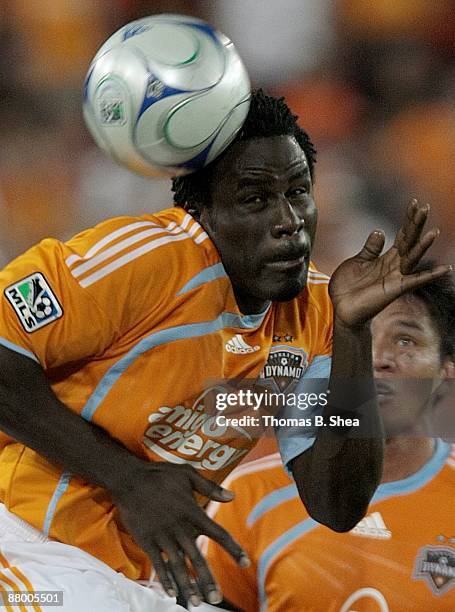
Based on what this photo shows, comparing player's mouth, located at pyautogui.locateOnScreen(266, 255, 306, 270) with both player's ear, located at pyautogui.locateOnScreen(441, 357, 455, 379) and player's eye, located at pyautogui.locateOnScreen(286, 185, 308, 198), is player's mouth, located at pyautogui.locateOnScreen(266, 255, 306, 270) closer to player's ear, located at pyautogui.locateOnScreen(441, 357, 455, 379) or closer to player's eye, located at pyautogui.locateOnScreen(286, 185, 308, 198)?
player's eye, located at pyautogui.locateOnScreen(286, 185, 308, 198)

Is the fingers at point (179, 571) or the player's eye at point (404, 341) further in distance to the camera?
the player's eye at point (404, 341)

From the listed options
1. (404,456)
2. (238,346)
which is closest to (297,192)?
(238,346)

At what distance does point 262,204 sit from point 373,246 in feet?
0.66

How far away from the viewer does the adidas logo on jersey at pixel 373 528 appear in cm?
175

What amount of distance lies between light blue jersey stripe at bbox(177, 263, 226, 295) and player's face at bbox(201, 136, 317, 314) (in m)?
0.04

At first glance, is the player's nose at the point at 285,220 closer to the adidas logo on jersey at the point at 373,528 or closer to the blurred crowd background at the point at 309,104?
the blurred crowd background at the point at 309,104

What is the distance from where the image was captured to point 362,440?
1.61m

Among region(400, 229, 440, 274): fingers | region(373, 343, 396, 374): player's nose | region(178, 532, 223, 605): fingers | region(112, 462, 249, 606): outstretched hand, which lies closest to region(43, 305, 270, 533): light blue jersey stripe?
region(112, 462, 249, 606): outstretched hand

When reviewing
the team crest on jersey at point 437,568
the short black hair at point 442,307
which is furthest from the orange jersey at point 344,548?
the short black hair at point 442,307

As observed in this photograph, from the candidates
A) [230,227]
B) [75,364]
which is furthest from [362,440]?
[75,364]

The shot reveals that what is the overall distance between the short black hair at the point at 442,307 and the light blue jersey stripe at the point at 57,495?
76cm

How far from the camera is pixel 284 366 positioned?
1608 millimetres

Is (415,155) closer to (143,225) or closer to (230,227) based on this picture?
(230,227)

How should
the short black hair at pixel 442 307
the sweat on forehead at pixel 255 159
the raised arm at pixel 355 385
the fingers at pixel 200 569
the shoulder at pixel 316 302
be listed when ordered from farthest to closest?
the short black hair at pixel 442 307, the shoulder at pixel 316 302, the sweat on forehead at pixel 255 159, the raised arm at pixel 355 385, the fingers at pixel 200 569
